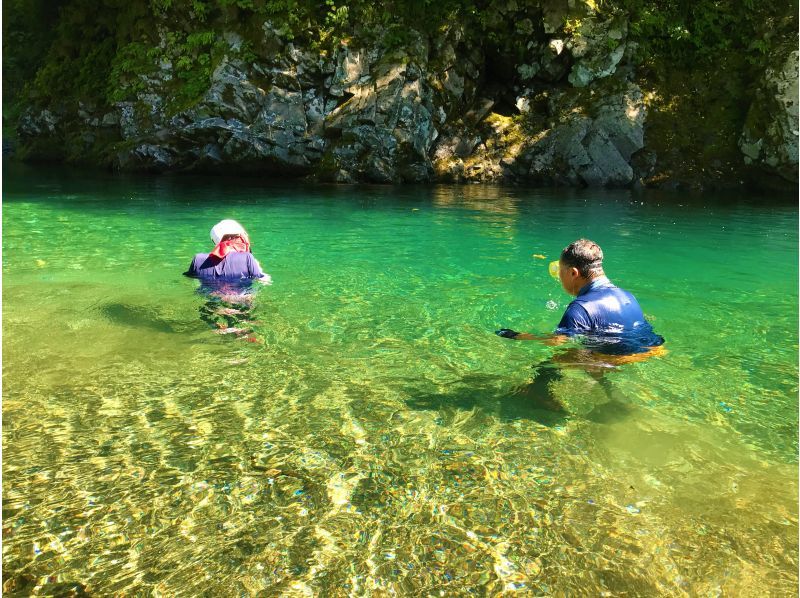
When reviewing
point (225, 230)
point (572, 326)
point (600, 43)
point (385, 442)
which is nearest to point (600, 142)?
point (600, 43)

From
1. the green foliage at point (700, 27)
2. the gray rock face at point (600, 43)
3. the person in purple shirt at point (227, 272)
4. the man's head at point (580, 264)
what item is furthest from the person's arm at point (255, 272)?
the green foliage at point (700, 27)

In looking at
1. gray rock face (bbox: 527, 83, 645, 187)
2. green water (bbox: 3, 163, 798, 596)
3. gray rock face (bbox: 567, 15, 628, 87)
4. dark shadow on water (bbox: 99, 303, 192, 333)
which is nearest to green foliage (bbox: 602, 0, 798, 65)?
gray rock face (bbox: 567, 15, 628, 87)

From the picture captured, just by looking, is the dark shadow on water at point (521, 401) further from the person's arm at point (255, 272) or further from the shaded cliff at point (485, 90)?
the shaded cliff at point (485, 90)

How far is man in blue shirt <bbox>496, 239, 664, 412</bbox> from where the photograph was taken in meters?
5.09

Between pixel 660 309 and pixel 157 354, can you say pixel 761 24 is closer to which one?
pixel 660 309

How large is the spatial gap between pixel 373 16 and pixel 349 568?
23338mm

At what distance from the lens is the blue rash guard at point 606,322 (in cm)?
509

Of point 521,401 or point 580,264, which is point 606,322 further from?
point 521,401

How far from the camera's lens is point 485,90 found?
25.7 metres

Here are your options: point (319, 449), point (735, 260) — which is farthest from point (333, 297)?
point (735, 260)

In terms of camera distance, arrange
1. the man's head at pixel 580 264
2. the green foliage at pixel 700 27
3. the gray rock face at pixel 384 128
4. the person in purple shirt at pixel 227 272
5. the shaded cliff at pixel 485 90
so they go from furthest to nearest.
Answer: the shaded cliff at pixel 485 90, the gray rock face at pixel 384 128, the green foliage at pixel 700 27, the person in purple shirt at pixel 227 272, the man's head at pixel 580 264

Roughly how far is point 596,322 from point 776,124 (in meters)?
20.4

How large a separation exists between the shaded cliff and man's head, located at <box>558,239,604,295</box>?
61.2 feet

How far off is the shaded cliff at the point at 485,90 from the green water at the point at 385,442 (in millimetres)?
14642
